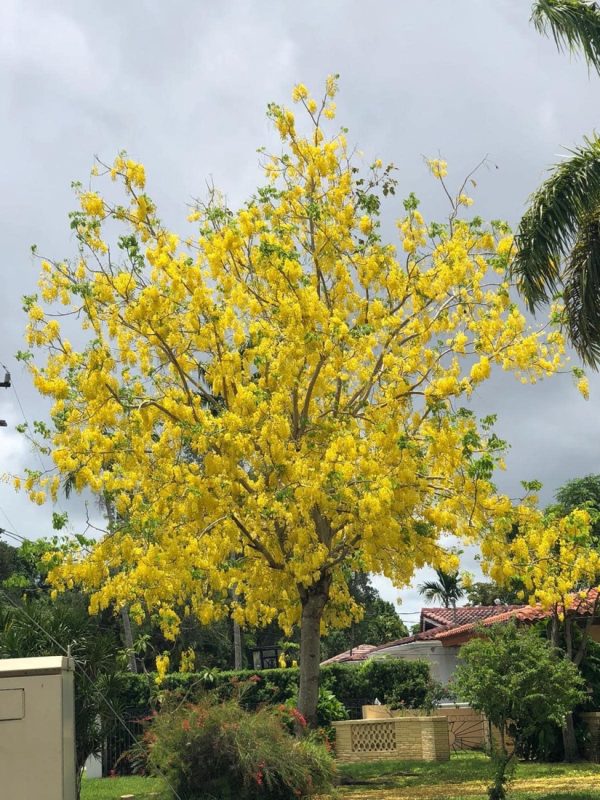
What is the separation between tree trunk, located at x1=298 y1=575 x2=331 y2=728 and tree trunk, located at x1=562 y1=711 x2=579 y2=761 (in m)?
4.97

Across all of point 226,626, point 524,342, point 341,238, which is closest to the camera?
point 524,342

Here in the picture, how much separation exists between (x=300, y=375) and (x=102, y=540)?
4.13 metres

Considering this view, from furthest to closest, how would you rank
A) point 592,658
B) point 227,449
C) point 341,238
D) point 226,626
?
point 226,626
point 592,658
point 341,238
point 227,449

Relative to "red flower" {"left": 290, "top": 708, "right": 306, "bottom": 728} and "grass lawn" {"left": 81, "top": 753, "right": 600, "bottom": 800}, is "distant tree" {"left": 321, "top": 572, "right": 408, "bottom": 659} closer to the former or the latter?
"grass lawn" {"left": 81, "top": 753, "right": 600, "bottom": 800}

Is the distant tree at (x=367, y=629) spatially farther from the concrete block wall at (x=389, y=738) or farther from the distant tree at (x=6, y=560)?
the concrete block wall at (x=389, y=738)

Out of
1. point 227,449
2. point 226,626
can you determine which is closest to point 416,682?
point 227,449

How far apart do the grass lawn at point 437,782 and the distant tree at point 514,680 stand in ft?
3.07

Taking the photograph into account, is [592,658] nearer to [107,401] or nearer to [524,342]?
[524,342]

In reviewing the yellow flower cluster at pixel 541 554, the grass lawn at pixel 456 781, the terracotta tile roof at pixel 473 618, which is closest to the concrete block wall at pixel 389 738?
the grass lawn at pixel 456 781

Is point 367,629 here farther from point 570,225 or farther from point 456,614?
point 570,225

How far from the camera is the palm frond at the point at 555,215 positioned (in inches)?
487

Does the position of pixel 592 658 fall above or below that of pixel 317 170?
below

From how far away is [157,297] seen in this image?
14477mm

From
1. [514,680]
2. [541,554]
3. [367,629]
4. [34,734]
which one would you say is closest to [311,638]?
[541,554]
